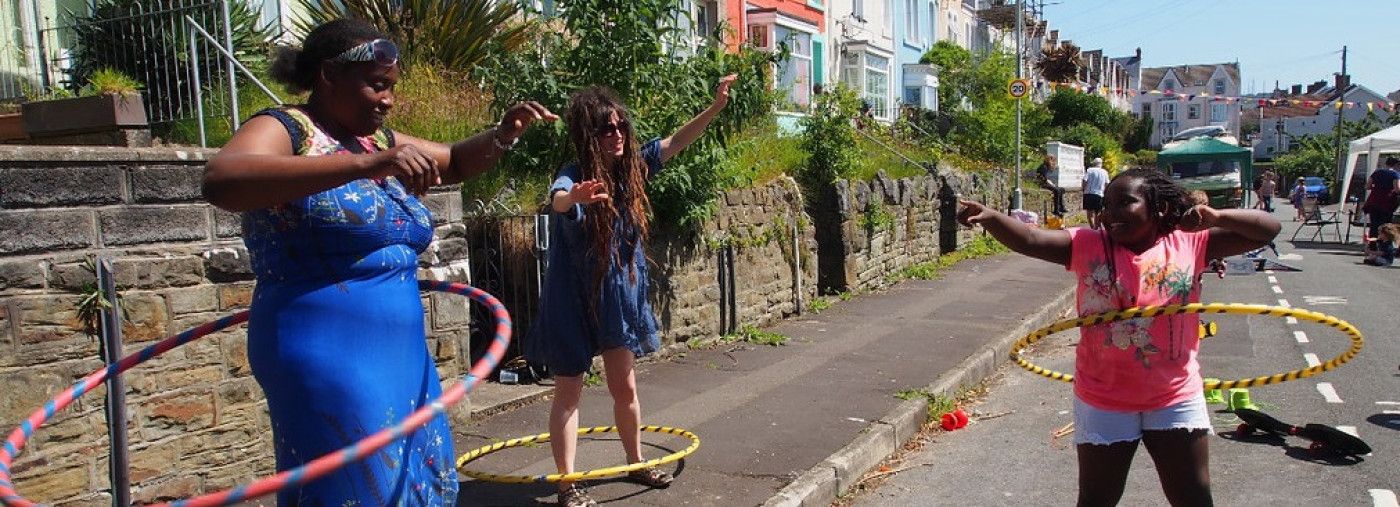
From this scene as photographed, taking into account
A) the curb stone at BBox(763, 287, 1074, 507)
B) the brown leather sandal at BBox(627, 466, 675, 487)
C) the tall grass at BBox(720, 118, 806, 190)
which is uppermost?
the tall grass at BBox(720, 118, 806, 190)

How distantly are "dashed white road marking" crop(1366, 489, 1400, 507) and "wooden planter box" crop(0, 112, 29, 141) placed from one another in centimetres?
989

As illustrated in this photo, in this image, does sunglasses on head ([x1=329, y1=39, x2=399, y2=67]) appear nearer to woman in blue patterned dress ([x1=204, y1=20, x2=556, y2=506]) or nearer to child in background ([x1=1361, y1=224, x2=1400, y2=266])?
woman in blue patterned dress ([x1=204, y1=20, x2=556, y2=506])

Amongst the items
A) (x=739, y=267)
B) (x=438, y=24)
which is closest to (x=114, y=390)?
(x=739, y=267)

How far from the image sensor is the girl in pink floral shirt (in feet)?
13.1

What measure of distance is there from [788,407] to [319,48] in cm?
530

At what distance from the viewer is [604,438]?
6715 millimetres

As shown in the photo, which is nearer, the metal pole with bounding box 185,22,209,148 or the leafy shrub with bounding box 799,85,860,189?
the metal pole with bounding box 185,22,209,148

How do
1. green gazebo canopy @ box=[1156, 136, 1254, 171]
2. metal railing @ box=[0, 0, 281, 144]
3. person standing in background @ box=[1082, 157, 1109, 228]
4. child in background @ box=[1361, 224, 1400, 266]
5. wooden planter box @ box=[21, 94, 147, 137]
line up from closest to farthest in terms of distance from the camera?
wooden planter box @ box=[21, 94, 147, 137]
metal railing @ box=[0, 0, 281, 144]
child in background @ box=[1361, 224, 1400, 266]
person standing in background @ box=[1082, 157, 1109, 228]
green gazebo canopy @ box=[1156, 136, 1254, 171]

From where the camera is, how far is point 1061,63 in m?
53.7

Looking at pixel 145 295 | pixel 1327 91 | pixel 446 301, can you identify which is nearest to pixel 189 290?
pixel 145 295

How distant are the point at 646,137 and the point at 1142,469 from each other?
4345 millimetres

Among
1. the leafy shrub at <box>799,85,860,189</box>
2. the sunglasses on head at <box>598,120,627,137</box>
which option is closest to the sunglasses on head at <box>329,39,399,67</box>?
the sunglasses on head at <box>598,120,627,137</box>

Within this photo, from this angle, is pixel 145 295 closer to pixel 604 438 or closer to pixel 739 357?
pixel 604 438

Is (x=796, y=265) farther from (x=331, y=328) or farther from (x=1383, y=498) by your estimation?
(x=331, y=328)
